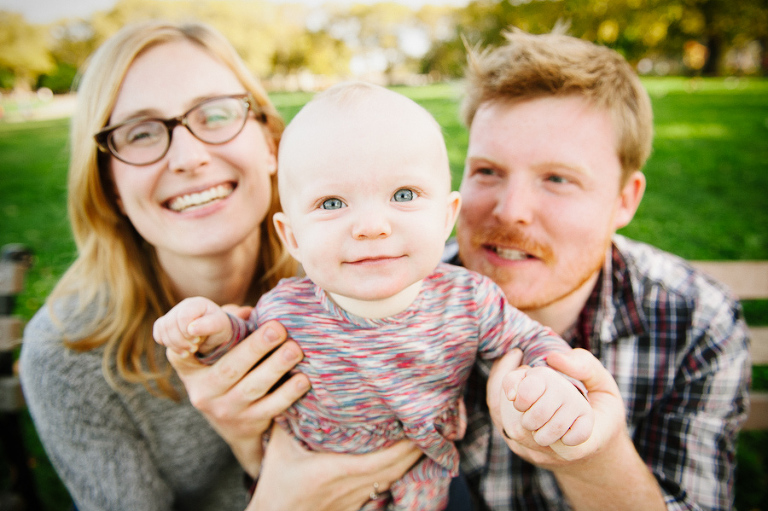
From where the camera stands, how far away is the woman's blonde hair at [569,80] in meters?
2.01

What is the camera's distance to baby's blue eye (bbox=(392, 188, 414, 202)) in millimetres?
1296

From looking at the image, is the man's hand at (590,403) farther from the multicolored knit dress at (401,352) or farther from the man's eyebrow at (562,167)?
the man's eyebrow at (562,167)

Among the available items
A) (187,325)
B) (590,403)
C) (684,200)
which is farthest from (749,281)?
(684,200)

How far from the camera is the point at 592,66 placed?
208cm

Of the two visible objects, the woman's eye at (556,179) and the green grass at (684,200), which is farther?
the green grass at (684,200)

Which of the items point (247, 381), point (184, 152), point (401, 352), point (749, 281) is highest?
point (184, 152)

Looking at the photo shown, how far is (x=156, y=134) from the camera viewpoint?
1.92 metres

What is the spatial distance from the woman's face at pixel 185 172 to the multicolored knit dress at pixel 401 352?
0.52 m

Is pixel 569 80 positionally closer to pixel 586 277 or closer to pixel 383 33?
pixel 586 277

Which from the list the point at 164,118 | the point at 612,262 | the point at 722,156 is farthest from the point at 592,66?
the point at 722,156

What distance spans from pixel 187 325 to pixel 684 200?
7867mm

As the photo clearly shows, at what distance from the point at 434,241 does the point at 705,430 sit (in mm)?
1594

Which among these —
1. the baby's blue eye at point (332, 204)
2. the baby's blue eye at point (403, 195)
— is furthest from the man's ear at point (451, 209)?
the baby's blue eye at point (332, 204)

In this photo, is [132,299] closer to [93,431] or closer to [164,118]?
[93,431]
